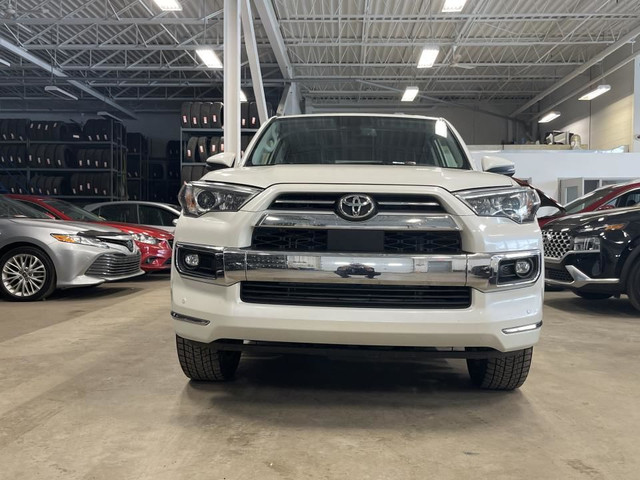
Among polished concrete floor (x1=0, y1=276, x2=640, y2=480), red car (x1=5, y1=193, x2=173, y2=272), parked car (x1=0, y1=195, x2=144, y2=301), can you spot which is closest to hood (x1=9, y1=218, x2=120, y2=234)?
parked car (x1=0, y1=195, x2=144, y2=301)

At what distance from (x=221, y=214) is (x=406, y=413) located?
4.34 feet

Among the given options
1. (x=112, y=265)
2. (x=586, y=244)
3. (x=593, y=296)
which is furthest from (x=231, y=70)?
(x=593, y=296)

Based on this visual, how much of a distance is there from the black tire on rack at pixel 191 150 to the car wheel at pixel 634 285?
10.4 m

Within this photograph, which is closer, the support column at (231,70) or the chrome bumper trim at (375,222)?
the chrome bumper trim at (375,222)

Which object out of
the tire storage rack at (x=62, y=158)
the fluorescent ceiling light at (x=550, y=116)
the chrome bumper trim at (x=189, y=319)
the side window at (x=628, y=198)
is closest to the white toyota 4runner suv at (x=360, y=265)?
the chrome bumper trim at (x=189, y=319)

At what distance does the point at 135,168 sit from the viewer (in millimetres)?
18906

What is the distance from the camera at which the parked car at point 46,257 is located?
19.1 feet

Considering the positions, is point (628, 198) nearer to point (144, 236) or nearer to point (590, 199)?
point (590, 199)

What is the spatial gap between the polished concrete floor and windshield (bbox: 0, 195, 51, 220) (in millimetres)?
2908

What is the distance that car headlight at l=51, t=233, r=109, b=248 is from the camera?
19.2 ft

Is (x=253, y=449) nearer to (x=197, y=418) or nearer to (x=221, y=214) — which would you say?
(x=197, y=418)

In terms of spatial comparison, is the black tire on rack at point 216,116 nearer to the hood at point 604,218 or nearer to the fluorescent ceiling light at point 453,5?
the fluorescent ceiling light at point 453,5

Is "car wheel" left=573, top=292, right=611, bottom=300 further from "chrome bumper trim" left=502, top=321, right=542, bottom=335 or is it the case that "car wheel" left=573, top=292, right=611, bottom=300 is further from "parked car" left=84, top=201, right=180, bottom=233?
"parked car" left=84, top=201, right=180, bottom=233

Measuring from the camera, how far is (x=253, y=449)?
7.01 feet
